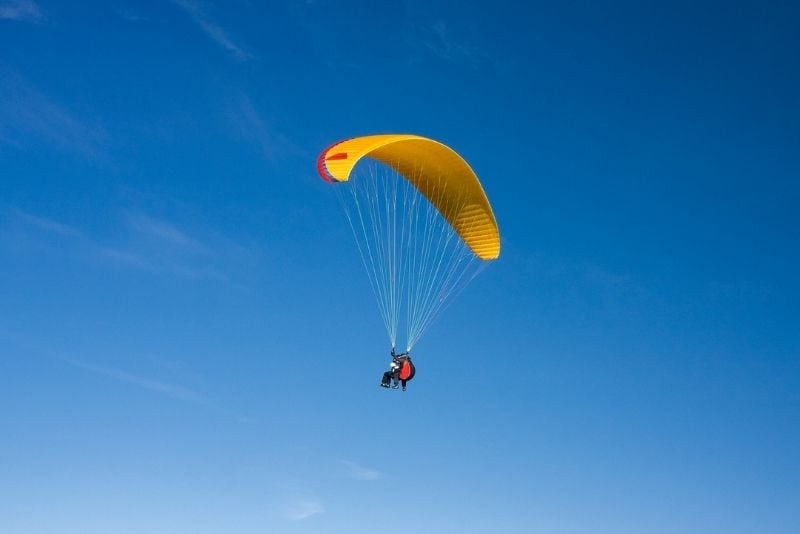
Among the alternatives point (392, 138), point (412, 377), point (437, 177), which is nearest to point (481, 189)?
point (437, 177)

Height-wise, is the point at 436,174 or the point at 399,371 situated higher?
the point at 436,174

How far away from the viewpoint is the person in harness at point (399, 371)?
34.5 meters

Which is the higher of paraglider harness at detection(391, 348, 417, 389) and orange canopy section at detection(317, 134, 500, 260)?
orange canopy section at detection(317, 134, 500, 260)

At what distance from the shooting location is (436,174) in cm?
3741

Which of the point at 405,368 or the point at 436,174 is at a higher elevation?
the point at 436,174

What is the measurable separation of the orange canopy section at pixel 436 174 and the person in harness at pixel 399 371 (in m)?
6.43

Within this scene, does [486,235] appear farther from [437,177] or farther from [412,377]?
[412,377]

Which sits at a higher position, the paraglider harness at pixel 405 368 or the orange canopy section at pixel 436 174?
the orange canopy section at pixel 436 174

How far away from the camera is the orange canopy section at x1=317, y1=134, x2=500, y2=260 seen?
3228 centimetres

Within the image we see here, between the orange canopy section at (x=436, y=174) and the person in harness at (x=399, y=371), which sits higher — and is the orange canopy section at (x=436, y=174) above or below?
above

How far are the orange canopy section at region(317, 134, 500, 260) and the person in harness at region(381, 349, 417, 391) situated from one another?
6430 mm

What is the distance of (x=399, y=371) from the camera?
3450 centimetres

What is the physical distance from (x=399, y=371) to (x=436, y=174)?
25.0ft

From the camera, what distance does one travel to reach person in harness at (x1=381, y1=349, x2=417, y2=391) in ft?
113
